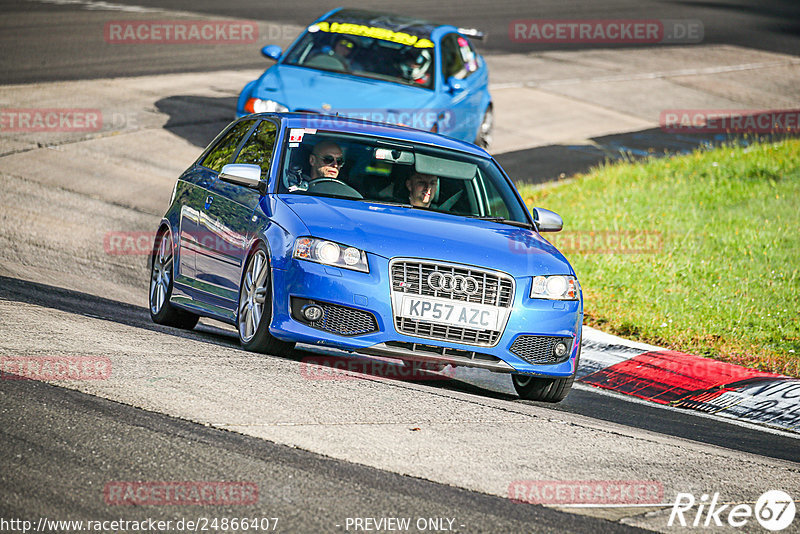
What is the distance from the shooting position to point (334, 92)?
14.1m

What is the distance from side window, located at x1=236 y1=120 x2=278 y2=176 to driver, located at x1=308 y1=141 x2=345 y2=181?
31 cm

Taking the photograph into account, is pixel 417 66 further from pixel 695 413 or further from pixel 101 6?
pixel 101 6

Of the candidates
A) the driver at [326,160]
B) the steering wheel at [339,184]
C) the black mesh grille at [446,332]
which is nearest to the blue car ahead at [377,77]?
the driver at [326,160]

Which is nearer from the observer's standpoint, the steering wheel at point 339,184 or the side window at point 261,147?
the steering wheel at point 339,184

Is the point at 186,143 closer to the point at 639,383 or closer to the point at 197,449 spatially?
the point at 639,383

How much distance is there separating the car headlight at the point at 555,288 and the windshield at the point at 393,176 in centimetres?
97

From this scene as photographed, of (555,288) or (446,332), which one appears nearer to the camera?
(446,332)

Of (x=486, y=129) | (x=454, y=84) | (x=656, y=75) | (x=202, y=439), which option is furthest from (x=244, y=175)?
(x=656, y=75)

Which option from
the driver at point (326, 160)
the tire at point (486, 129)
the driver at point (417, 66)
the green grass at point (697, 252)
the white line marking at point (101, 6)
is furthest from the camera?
the white line marking at point (101, 6)

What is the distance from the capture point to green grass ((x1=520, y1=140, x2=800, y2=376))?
406 inches

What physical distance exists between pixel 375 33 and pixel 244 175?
26.3 feet

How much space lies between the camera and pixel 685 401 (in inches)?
344

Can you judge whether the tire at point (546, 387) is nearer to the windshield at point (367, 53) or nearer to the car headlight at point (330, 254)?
the car headlight at point (330, 254)

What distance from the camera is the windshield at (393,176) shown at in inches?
320
